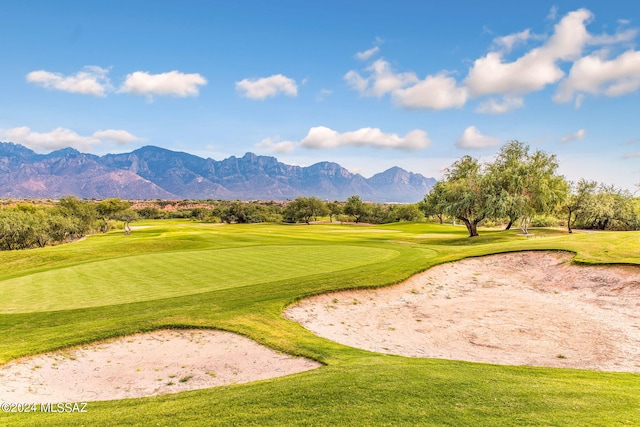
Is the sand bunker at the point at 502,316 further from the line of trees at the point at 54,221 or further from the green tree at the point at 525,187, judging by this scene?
the line of trees at the point at 54,221

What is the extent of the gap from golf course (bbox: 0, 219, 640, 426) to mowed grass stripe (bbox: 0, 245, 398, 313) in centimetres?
11

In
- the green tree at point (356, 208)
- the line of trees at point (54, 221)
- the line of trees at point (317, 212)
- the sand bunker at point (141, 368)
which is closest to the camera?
the sand bunker at point (141, 368)

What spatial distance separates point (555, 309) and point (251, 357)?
44.5 ft

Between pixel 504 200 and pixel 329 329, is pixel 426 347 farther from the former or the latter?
pixel 504 200

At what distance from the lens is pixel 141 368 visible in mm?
8867

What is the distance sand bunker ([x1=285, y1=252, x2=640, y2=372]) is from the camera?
34.0 feet

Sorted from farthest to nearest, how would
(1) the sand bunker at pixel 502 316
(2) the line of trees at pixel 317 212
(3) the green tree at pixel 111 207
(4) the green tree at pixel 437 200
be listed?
(2) the line of trees at pixel 317 212 → (3) the green tree at pixel 111 207 → (4) the green tree at pixel 437 200 → (1) the sand bunker at pixel 502 316

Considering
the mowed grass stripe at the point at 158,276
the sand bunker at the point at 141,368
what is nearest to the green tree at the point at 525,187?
the mowed grass stripe at the point at 158,276

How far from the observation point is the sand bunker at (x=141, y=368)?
25.1 ft

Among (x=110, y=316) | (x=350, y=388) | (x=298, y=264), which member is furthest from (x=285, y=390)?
(x=298, y=264)

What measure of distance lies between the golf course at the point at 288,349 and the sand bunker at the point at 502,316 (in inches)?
13.5

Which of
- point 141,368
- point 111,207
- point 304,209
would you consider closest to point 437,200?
point 141,368

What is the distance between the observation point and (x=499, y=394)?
568cm

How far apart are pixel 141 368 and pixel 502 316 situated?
44.0 feet
